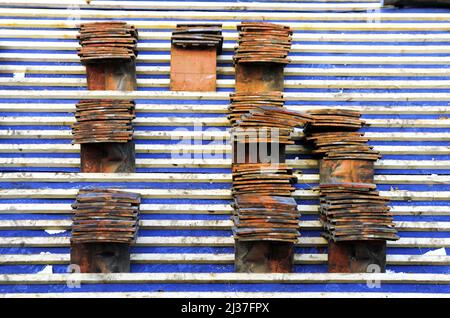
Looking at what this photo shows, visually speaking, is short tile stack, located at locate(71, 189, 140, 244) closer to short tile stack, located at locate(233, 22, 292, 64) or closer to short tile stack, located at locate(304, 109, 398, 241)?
short tile stack, located at locate(304, 109, 398, 241)

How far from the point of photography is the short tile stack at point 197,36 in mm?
9445

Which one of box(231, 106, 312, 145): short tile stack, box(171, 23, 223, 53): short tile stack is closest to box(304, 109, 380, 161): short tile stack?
box(231, 106, 312, 145): short tile stack

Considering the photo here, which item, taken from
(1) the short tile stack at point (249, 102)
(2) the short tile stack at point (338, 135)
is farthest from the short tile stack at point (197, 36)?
(2) the short tile stack at point (338, 135)

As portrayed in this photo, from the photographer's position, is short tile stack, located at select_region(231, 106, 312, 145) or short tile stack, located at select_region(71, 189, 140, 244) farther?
short tile stack, located at select_region(231, 106, 312, 145)

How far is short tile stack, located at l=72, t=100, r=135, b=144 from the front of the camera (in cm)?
846

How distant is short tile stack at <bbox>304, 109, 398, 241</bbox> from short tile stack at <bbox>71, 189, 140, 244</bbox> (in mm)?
2525

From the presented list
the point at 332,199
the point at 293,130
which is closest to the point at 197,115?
the point at 293,130

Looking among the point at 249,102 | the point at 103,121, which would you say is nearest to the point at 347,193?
the point at 249,102

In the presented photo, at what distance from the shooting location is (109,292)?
7.81 metres

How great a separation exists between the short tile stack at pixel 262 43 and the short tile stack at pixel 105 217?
9.06 feet

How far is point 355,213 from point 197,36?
3.63 meters

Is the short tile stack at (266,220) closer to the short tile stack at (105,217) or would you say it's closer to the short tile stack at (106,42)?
the short tile stack at (105,217)
